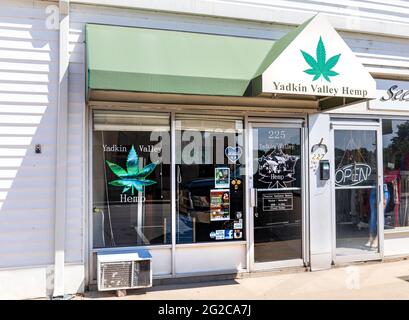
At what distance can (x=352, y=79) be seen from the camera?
505cm

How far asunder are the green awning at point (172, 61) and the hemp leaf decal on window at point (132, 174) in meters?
1.34

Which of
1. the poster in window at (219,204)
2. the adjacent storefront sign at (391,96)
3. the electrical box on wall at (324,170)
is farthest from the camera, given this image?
the adjacent storefront sign at (391,96)

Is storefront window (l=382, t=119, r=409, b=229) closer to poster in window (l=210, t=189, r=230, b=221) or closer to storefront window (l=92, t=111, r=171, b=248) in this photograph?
poster in window (l=210, t=189, r=230, b=221)

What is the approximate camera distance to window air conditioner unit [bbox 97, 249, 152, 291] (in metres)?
5.02

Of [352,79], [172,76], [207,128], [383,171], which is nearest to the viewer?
[172,76]

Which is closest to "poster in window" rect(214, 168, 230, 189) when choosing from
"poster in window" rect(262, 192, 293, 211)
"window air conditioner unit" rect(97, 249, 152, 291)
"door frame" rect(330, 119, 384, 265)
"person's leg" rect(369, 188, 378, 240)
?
"poster in window" rect(262, 192, 293, 211)

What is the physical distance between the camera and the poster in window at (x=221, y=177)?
6.00 m

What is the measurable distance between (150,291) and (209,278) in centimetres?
92

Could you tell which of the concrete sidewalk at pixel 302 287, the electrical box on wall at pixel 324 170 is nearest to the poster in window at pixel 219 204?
the concrete sidewalk at pixel 302 287

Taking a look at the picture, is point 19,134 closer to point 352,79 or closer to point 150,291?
point 150,291

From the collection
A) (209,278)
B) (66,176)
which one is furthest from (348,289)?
(66,176)

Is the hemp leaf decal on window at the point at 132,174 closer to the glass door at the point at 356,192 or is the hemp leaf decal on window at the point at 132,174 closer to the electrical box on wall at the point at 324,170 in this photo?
the electrical box on wall at the point at 324,170

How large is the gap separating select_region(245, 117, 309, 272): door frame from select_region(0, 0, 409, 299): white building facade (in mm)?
22

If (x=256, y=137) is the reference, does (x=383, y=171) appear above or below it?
below
